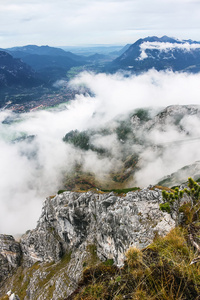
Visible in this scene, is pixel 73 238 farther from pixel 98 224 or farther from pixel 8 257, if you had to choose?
pixel 8 257

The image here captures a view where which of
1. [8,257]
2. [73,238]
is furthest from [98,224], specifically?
[8,257]

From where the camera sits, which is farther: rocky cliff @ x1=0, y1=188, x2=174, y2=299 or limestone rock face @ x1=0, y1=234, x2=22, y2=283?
limestone rock face @ x1=0, y1=234, x2=22, y2=283

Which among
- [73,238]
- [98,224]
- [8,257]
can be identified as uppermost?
[98,224]

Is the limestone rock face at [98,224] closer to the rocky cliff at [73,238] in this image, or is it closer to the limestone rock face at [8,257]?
the rocky cliff at [73,238]

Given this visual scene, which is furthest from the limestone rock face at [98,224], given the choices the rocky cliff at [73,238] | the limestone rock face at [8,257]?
the limestone rock face at [8,257]

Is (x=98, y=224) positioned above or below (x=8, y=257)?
above

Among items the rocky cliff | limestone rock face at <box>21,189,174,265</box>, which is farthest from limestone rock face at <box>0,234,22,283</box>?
limestone rock face at <box>21,189,174,265</box>

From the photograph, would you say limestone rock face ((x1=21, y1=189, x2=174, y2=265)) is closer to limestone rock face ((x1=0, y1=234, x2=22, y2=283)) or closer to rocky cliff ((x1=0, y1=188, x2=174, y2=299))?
rocky cliff ((x1=0, y1=188, x2=174, y2=299))

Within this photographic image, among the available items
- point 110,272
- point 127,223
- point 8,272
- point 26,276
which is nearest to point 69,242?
point 26,276

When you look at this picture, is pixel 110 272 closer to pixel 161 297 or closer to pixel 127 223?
pixel 161 297
